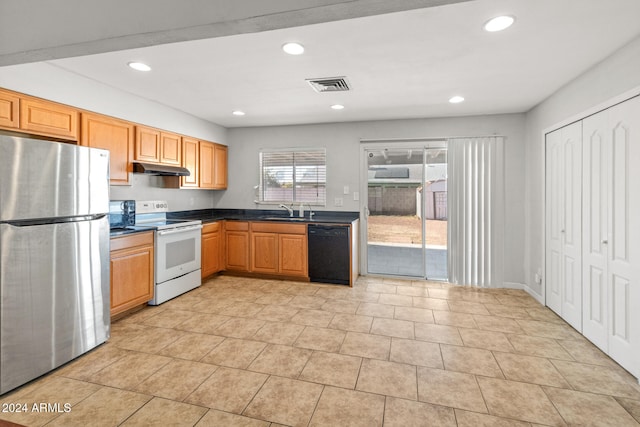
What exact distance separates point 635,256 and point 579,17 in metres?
1.68

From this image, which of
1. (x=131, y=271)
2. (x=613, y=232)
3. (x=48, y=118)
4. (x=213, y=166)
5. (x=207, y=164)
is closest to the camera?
(x=613, y=232)

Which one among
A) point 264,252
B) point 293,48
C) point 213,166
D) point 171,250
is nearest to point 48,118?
point 171,250

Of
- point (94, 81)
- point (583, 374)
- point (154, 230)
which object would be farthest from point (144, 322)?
point (583, 374)

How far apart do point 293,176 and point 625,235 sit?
4.01m

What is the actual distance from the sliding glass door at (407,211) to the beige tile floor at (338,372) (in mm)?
1251

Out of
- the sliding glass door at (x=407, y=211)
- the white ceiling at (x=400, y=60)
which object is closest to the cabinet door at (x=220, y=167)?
the white ceiling at (x=400, y=60)

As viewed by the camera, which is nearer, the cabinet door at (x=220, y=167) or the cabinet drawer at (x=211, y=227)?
the cabinet drawer at (x=211, y=227)

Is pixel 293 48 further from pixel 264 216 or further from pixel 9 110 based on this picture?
pixel 264 216

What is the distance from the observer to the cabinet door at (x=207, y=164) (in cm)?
477

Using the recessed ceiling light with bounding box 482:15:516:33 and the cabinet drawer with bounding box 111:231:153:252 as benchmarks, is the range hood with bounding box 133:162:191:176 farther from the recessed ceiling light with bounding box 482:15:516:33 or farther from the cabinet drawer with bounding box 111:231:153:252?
the recessed ceiling light with bounding box 482:15:516:33

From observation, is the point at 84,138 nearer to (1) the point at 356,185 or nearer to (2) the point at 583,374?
(1) the point at 356,185

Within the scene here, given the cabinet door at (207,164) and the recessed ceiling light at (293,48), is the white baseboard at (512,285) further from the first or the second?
the cabinet door at (207,164)

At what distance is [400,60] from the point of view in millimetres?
2586

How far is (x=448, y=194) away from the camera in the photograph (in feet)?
14.7
